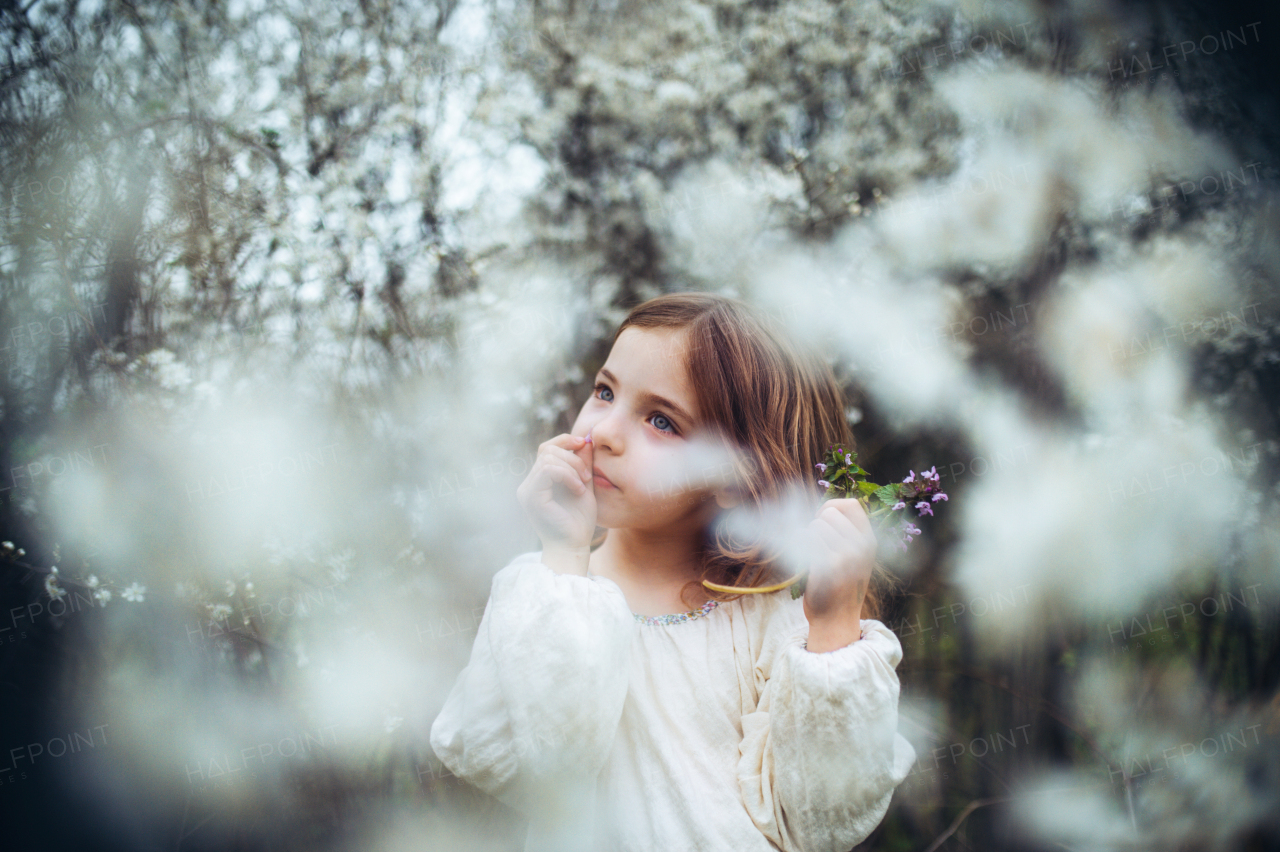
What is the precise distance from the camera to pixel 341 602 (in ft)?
3.51

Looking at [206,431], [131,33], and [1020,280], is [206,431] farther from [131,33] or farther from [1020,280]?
[1020,280]

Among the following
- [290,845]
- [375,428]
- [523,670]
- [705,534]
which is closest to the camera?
[523,670]

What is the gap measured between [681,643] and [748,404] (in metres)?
0.31

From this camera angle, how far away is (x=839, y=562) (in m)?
0.69

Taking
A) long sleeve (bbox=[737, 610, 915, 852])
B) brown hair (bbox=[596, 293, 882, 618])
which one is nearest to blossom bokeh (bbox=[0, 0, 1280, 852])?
brown hair (bbox=[596, 293, 882, 618])

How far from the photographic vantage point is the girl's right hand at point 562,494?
76cm

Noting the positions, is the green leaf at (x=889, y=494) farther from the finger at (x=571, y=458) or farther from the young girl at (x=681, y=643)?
the finger at (x=571, y=458)

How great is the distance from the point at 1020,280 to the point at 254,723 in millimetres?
1483


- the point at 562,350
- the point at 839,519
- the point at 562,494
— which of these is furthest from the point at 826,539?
the point at 562,350

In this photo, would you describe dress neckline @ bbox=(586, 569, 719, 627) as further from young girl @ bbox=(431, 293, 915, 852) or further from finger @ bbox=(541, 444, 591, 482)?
finger @ bbox=(541, 444, 591, 482)

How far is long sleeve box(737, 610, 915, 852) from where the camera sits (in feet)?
2.23

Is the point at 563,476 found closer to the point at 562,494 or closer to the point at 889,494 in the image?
the point at 562,494

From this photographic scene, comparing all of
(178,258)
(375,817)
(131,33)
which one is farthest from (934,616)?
(131,33)

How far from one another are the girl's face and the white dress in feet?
0.35
